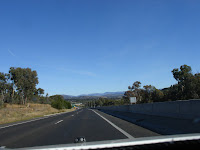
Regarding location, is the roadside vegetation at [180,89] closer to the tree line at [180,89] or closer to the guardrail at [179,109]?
the tree line at [180,89]

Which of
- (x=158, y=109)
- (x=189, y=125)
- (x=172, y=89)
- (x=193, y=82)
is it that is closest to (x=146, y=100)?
(x=172, y=89)

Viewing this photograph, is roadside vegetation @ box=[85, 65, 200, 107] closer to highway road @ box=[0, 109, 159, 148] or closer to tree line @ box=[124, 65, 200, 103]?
tree line @ box=[124, 65, 200, 103]

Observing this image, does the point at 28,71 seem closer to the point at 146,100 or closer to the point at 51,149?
the point at 146,100

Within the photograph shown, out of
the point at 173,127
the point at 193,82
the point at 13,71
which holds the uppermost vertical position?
the point at 13,71

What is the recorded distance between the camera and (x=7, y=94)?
2896 inches

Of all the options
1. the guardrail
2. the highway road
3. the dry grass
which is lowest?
the dry grass

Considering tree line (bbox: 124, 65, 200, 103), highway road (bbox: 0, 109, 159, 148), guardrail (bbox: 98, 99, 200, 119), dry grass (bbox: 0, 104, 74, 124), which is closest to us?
highway road (bbox: 0, 109, 159, 148)

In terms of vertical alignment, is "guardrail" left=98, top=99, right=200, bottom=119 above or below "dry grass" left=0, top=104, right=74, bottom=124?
above

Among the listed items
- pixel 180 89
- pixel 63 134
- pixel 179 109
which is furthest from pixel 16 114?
pixel 180 89

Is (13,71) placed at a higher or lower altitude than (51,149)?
higher

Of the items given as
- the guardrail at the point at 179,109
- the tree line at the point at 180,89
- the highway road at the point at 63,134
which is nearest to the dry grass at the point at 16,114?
the highway road at the point at 63,134

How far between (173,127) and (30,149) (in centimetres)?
613

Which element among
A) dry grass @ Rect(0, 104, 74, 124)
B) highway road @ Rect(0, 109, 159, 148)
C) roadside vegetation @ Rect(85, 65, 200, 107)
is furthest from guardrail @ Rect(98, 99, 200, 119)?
roadside vegetation @ Rect(85, 65, 200, 107)

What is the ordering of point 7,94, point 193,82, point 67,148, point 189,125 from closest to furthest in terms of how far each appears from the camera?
point 67,148
point 189,125
point 193,82
point 7,94
